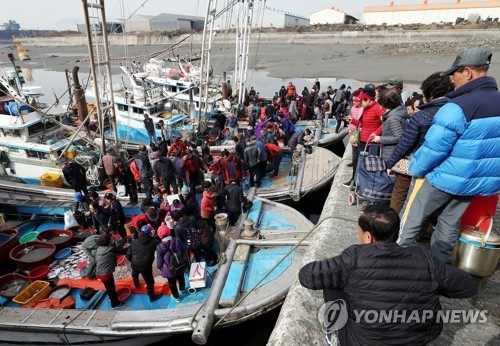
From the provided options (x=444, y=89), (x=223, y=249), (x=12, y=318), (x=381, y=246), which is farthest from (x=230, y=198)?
(x=381, y=246)

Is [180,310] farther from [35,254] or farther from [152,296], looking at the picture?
[35,254]

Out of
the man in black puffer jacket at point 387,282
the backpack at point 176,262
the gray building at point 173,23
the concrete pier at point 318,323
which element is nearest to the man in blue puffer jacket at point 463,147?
the concrete pier at point 318,323

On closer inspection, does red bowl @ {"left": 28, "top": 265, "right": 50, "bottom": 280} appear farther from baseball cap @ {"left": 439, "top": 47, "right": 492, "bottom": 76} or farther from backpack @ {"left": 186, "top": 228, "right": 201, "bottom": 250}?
baseball cap @ {"left": 439, "top": 47, "right": 492, "bottom": 76}

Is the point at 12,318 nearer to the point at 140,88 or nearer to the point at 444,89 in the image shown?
the point at 444,89

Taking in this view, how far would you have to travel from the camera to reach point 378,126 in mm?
5281

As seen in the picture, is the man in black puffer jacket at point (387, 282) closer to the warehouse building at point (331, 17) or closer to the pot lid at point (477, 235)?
the pot lid at point (477, 235)

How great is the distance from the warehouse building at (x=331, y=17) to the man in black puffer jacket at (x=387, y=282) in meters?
104

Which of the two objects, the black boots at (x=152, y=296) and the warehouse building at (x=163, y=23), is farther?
the warehouse building at (x=163, y=23)

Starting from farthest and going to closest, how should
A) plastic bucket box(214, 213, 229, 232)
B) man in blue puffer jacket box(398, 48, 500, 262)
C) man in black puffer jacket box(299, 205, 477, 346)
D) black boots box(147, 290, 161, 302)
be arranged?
plastic bucket box(214, 213, 229, 232) → black boots box(147, 290, 161, 302) → man in blue puffer jacket box(398, 48, 500, 262) → man in black puffer jacket box(299, 205, 477, 346)

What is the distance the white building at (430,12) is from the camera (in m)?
71.4

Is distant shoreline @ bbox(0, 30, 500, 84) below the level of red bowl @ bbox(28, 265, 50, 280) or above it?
A: above

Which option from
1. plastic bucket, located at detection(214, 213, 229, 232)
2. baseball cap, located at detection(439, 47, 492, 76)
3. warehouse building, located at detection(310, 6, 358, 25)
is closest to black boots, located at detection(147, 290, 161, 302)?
plastic bucket, located at detection(214, 213, 229, 232)

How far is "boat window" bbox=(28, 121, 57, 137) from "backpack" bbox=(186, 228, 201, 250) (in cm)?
872

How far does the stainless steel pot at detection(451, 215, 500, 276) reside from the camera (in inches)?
116
